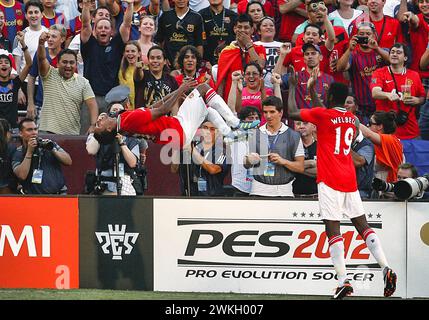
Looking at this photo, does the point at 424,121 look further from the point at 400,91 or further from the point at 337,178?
the point at 337,178

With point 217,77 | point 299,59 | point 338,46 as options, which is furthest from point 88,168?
point 338,46

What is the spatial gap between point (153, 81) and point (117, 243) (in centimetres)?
384

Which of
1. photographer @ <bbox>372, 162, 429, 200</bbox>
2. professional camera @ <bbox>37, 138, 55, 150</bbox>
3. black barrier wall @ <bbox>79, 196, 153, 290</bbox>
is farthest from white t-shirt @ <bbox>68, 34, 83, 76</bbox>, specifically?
photographer @ <bbox>372, 162, 429, 200</bbox>

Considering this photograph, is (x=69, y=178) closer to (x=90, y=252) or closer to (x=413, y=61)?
(x=90, y=252)

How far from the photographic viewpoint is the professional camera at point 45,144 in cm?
1491

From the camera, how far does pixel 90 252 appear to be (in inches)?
547

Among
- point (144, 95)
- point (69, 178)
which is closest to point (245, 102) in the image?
point (144, 95)

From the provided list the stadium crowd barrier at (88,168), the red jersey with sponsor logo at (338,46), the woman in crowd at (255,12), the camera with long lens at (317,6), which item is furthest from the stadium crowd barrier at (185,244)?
the woman in crowd at (255,12)

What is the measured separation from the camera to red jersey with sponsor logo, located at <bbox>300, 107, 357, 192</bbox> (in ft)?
41.9

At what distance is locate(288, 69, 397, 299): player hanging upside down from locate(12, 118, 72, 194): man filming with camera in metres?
3.83

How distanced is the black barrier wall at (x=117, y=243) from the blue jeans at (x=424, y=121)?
16.3 feet

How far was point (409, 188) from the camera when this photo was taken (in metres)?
13.2

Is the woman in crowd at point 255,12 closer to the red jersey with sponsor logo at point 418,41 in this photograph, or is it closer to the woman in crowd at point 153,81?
the woman in crowd at point 153,81

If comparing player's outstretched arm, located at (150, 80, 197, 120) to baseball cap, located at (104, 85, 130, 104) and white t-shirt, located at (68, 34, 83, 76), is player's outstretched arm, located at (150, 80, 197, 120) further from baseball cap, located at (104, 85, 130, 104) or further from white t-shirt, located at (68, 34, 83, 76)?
white t-shirt, located at (68, 34, 83, 76)
